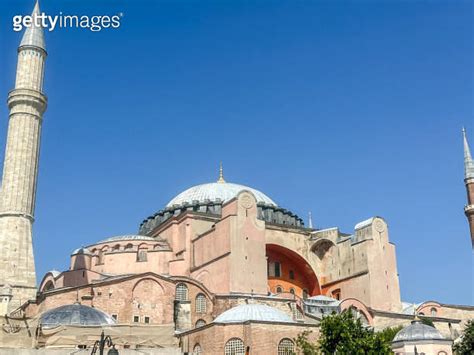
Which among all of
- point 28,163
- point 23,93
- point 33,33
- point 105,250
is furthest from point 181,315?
point 33,33

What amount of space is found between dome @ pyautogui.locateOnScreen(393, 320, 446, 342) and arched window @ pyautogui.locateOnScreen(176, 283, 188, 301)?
333 inches

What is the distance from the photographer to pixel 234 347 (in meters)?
21.7

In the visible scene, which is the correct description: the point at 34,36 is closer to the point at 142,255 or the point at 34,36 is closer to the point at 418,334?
the point at 142,255

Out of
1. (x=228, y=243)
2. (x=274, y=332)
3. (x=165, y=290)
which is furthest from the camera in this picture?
(x=228, y=243)

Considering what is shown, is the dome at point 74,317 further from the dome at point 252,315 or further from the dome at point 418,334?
the dome at point 418,334

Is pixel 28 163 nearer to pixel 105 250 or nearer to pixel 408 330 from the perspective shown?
pixel 105 250

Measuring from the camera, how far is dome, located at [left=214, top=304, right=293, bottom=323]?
22406 millimetres

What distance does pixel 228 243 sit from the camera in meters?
28.5

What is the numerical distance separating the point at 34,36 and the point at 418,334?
22348mm

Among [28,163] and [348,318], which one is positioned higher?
[28,163]

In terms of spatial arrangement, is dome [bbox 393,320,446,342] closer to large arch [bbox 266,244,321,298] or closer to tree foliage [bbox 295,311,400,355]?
tree foliage [bbox 295,311,400,355]

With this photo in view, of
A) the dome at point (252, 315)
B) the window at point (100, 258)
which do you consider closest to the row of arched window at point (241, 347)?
the dome at point (252, 315)

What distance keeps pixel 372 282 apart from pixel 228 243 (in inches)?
290

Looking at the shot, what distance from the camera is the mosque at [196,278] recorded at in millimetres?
21922
